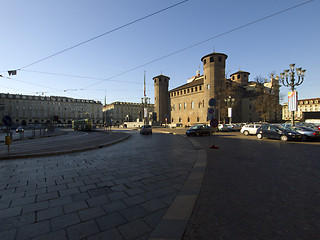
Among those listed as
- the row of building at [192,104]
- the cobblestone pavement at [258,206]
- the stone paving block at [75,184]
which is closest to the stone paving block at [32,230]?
the stone paving block at [75,184]

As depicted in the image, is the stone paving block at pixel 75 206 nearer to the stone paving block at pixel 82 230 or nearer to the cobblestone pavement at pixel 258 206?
the stone paving block at pixel 82 230

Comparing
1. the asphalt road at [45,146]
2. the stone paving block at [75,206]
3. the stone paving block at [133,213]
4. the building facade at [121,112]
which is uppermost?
the building facade at [121,112]

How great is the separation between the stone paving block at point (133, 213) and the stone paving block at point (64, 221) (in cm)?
76

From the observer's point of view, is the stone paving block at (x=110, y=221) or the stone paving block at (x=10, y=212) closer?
the stone paving block at (x=110, y=221)

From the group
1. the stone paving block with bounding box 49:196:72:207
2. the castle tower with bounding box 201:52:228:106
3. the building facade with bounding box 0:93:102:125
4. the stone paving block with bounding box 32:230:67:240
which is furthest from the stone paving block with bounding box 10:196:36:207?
the building facade with bounding box 0:93:102:125

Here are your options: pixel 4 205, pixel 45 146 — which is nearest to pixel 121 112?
pixel 45 146

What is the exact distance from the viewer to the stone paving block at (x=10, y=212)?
2779 mm

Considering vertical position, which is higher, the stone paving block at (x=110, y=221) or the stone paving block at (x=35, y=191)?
the stone paving block at (x=110, y=221)

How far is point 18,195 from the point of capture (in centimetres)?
358

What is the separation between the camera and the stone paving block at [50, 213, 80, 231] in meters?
2.49

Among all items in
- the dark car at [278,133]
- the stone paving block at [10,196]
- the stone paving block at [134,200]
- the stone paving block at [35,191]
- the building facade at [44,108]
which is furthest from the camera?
the building facade at [44,108]

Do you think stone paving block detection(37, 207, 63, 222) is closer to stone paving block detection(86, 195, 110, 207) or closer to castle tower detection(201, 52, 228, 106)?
stone paving block detection(86, 195, 110, 207)

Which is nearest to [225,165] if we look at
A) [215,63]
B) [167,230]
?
[167,230]

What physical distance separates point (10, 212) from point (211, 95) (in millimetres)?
49180
